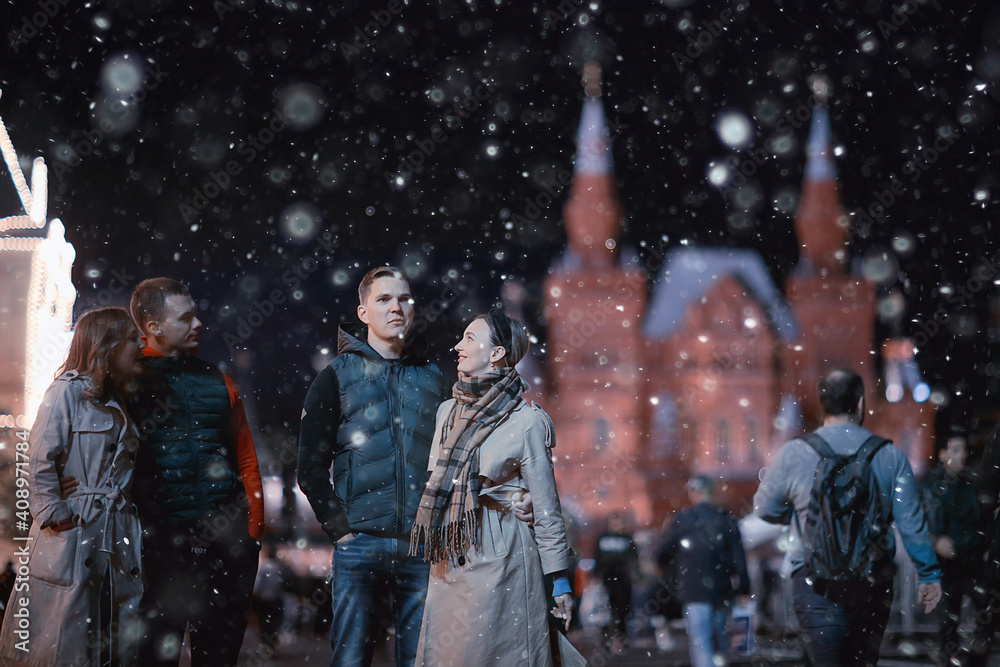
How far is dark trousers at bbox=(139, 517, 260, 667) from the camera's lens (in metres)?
3.49

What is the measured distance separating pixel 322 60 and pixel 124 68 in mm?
1348

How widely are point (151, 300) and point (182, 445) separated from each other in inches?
26.7

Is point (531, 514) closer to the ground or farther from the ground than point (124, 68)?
closer to the ground

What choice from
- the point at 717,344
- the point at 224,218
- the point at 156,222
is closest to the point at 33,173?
the point at 156,222

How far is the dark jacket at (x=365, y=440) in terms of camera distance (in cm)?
351

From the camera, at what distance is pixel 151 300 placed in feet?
11.9

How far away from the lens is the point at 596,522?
33438 mm

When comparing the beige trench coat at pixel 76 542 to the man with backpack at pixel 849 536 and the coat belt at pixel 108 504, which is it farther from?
the man with backpack at pixel 849 536

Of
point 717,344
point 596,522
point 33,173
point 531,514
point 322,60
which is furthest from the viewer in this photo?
point 717,344

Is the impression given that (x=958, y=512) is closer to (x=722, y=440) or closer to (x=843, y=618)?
(x=843, y=618)

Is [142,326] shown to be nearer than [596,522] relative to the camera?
Yes

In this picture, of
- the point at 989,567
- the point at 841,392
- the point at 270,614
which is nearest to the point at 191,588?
the point at 841,392

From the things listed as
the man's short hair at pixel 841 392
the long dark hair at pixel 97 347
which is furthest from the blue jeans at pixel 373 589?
the man's short hair at pixel 841 392

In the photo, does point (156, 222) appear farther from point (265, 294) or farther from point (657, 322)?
point (657, 322)
